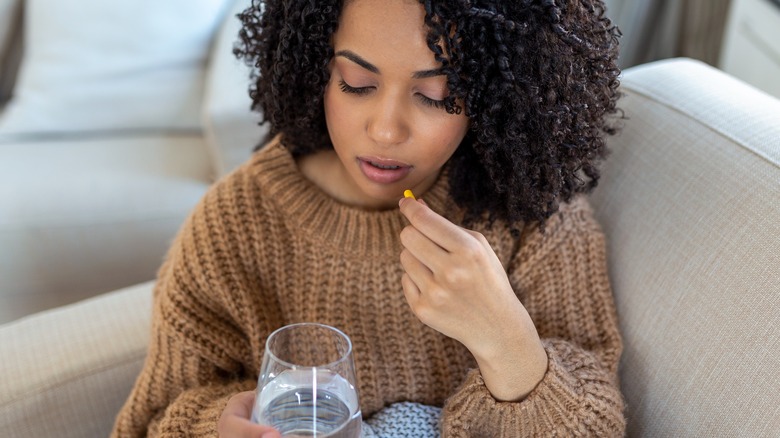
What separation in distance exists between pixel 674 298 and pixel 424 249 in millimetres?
349

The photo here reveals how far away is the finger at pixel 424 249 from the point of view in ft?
2.62

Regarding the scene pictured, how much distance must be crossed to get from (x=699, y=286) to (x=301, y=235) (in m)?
0.49

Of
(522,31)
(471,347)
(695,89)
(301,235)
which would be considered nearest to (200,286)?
(301,235)

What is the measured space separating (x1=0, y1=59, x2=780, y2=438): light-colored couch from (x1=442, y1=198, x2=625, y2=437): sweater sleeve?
0.04m

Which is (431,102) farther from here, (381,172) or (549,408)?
(549,408)

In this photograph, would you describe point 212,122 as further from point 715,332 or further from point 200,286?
point 715,332

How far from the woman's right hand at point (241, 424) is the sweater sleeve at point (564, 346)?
246mm

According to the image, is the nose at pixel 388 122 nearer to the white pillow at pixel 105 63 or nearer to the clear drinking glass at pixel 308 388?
the clear drinking glass at pixel 308 388

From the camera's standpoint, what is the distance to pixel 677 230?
98 centimetres

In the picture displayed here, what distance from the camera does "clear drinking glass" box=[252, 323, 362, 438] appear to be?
66 centimetres

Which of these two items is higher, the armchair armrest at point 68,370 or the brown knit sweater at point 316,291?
Answer: the brown knit sweater at point 316,291

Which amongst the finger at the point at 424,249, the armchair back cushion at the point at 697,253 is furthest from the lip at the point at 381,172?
the armchair back cushion at the point at 697,253

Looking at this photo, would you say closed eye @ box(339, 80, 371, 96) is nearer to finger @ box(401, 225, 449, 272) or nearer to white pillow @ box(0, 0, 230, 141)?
finger @ box(401, 225, 449, 272)

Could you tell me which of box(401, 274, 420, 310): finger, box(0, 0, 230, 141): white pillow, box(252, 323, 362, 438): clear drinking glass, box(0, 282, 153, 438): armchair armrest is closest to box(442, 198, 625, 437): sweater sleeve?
box(401, 274, 420, 310): finger
